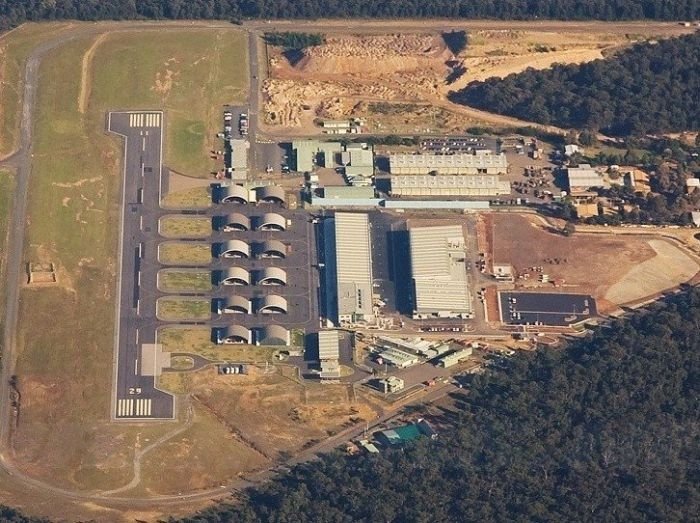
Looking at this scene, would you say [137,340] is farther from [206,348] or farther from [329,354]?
[329,354]

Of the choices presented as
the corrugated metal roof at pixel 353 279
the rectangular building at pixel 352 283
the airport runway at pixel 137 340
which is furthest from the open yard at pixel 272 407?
the corrugated metal roof at pixel 353 279

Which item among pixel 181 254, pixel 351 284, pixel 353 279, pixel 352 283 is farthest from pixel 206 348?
pixel 353 279

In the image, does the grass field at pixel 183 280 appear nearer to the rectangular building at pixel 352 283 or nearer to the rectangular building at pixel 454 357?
the rectangular building at pixel 352 283

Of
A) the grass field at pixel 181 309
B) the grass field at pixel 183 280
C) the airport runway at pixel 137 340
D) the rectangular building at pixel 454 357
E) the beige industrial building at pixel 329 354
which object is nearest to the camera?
the airport runway at pixel 137 340

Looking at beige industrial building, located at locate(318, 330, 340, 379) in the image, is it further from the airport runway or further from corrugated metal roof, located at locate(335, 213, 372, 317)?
the airport runway

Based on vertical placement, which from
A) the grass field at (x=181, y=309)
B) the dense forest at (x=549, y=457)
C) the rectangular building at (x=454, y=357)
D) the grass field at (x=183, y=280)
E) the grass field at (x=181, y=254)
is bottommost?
the dense forest at (x=549, y=457)

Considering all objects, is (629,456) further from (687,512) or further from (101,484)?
(101,484)

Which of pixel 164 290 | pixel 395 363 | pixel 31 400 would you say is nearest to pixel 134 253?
pixel 164 290
